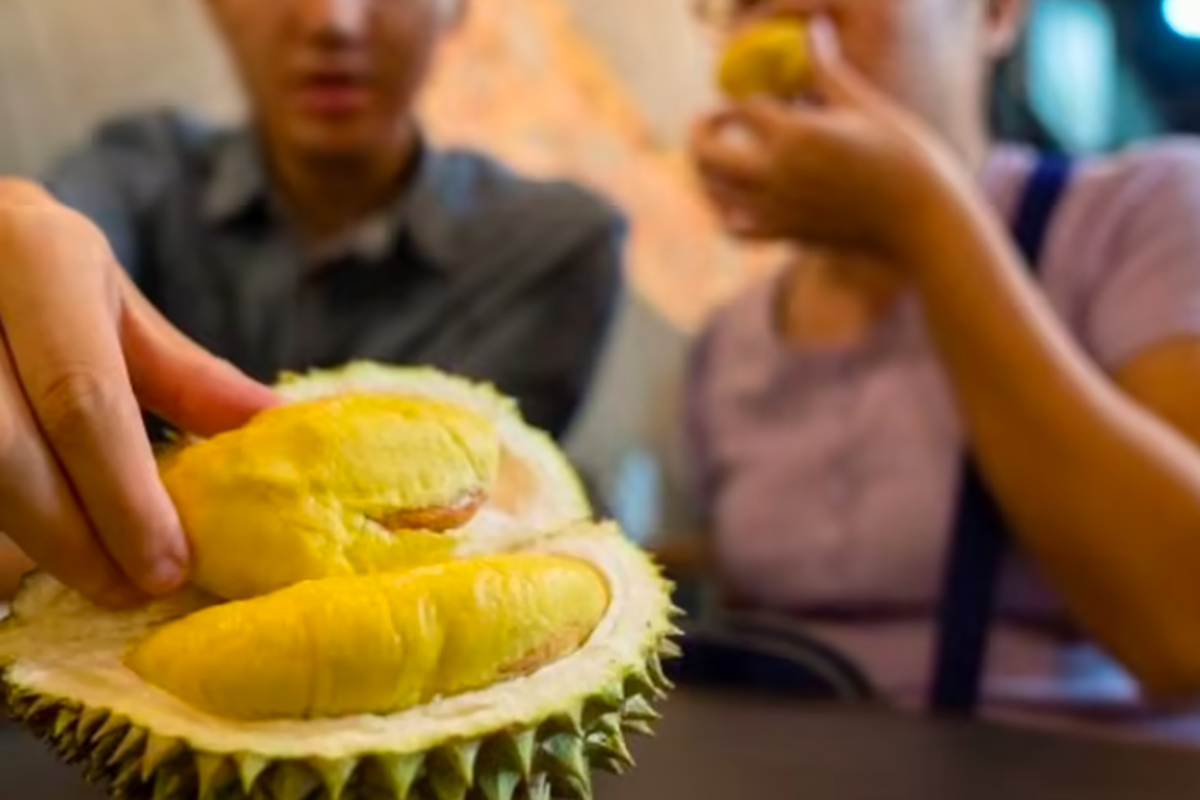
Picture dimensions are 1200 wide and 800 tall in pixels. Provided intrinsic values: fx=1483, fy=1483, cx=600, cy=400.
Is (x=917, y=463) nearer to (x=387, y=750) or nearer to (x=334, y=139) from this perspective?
(x=334, y=139)

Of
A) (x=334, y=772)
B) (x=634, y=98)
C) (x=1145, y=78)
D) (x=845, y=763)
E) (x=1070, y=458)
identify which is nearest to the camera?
(x=334, y=772)

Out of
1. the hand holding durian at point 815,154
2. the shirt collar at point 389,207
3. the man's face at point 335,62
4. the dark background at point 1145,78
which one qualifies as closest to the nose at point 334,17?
the man's face at point 335,62

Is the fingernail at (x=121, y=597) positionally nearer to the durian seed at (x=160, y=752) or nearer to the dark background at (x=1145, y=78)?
the durian seed at (x=160, y=752)

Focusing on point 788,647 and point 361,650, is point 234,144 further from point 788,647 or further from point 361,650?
point 361,650

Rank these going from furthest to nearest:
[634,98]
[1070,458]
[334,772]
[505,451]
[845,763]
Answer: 1. [634,98]
2. [1070,458]
3. [845,763]
4. [505,451]
5. [334,772]

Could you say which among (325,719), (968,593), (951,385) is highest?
(325,719)

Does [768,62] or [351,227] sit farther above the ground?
[768,62]

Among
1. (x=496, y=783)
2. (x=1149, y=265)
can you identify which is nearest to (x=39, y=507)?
(x=496, y=783)

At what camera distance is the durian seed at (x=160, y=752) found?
0.33m

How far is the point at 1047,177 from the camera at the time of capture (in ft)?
3.17

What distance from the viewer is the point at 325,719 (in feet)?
1.11

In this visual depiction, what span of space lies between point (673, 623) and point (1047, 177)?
662mm

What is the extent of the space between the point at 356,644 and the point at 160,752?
0.05 meters

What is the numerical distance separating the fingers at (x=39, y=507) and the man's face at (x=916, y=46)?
2.49 ft
